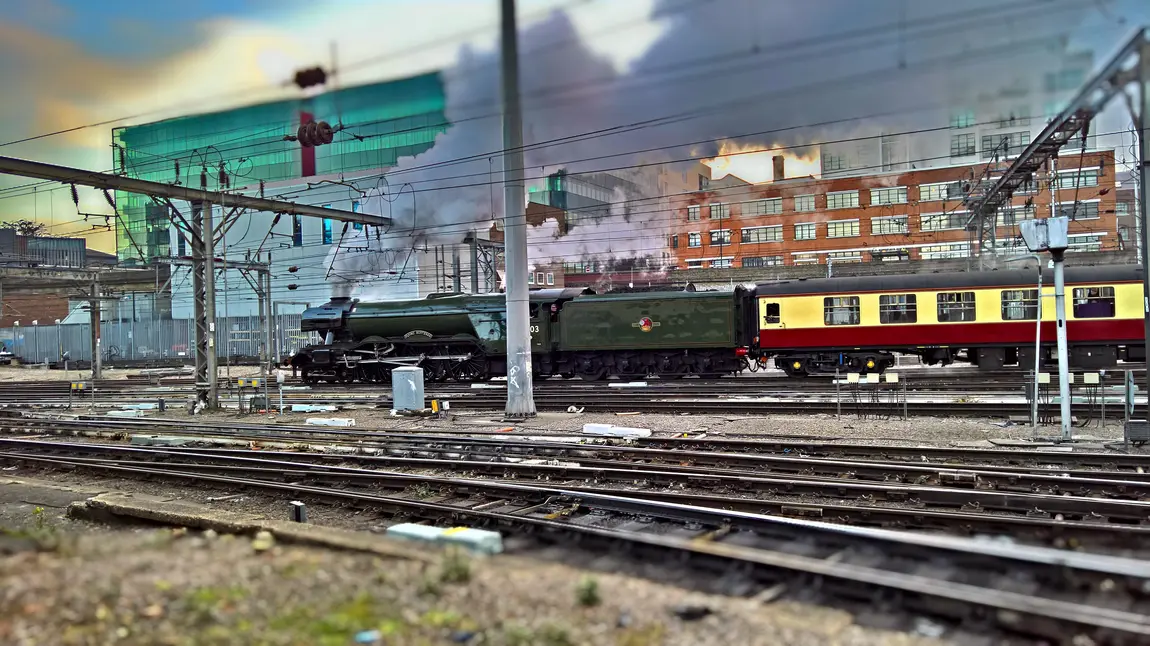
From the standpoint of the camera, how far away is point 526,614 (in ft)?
14.9

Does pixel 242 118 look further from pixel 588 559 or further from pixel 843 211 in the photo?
pixel 588 559

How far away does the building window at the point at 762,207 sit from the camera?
188ft

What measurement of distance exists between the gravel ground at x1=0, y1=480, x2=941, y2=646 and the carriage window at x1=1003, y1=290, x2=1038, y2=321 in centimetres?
1990

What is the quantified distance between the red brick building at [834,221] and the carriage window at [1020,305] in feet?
89.3

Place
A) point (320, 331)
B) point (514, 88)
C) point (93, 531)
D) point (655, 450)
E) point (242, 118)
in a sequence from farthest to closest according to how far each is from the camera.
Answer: point (242, 118) < point (320, 331) < point (514, 88) < point (655, 450) < point (93, 531)

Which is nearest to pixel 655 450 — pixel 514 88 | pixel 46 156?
pixel 514 88

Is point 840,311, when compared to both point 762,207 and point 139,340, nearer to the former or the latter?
point 762,207

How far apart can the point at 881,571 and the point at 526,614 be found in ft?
7.59

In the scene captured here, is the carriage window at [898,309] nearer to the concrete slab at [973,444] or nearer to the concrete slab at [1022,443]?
the concrete slab at [973,444]

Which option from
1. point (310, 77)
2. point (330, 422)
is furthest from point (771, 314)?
point (310, 77)

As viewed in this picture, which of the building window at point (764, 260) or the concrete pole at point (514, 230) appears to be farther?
the building window at point (764, 260)

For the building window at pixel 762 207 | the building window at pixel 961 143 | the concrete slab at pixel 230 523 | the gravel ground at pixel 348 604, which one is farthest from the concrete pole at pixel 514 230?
the building window at pixel 762 207

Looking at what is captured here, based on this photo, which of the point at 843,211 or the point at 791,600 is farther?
the point at 843,211

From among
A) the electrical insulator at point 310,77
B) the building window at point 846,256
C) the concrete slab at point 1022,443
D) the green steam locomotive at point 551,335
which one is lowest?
the concrete slab at point 1022,443
